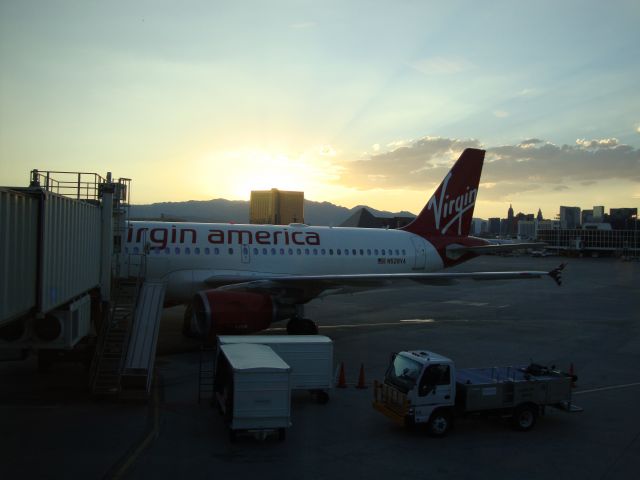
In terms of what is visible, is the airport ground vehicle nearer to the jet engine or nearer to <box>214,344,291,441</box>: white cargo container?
<box>214,344,291,441</box>: white cargo container

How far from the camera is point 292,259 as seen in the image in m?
25.5

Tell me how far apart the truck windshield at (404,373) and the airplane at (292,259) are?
6493 mm

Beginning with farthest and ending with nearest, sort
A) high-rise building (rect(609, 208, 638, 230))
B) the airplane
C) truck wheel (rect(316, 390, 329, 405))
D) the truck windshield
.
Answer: high-rise building (rect(609, 208, 638, 230))
the airplane
truck wheel (rect(316, 390, 329, 405))
the truck windshield

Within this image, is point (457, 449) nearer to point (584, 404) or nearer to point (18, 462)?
point (584, 404)

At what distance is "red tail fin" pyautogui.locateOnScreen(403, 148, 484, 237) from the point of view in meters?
30.7

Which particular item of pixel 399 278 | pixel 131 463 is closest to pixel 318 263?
pixel 399 278

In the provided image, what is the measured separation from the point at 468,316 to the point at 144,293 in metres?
19.5

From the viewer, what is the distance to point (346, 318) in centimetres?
2911

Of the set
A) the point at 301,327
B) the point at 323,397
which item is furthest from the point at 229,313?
the point at 323,397

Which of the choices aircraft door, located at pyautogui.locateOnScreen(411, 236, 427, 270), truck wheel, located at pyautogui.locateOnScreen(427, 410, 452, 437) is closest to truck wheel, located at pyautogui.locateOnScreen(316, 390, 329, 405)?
truck wheel, located at pyautogui.locateOnScreen(427, 410, 452, 437)

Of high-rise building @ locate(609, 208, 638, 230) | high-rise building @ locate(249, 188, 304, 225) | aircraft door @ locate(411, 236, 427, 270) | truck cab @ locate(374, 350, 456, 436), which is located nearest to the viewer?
truck cab @ locate(374, 350, 456, 436)

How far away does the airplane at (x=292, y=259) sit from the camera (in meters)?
18.8

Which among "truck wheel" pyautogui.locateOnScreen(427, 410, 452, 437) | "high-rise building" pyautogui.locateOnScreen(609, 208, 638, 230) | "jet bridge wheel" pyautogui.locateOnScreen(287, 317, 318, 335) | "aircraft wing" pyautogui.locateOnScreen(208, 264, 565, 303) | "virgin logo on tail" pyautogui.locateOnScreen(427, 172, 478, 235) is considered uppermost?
"high-rise building" pyautogui.locateOnScreen(609, 208, 638, 230)

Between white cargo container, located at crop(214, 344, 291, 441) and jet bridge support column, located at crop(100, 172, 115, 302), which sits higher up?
jet bridge support column, located at crop(100, 172, 115, 302)
